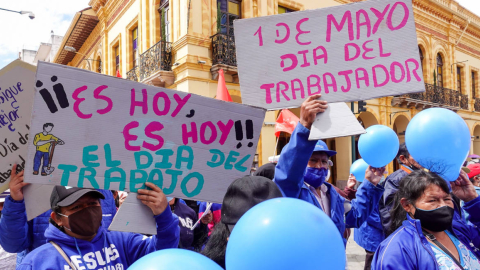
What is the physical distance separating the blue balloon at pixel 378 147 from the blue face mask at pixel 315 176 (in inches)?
26.0

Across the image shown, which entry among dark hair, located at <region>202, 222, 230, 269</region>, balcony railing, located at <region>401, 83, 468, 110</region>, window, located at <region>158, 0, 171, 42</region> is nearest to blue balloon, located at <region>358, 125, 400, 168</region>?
dark hair, located at <region>202, 222, 230, 269</region>

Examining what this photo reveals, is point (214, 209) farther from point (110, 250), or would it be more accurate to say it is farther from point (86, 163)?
point (86, 163)

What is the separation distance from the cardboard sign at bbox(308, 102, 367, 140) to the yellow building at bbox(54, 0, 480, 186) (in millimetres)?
8598

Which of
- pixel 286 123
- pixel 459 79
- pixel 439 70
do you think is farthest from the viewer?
pixel 459 79

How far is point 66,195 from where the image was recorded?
1.89 m

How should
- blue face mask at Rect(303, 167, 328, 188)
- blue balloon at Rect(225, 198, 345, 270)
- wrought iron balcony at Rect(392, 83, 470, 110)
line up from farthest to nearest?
wrought iron balcony at Rect(392, 83, 470, 110)
blue face mask at Rect(303, 167, 328, 188)
blue balloon at Rect(225, 198, 345, 270)

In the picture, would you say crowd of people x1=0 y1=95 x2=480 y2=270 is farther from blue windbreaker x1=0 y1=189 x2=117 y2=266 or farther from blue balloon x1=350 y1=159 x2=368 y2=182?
blue balloon x1=350 y1=159 x2=368 y2=182

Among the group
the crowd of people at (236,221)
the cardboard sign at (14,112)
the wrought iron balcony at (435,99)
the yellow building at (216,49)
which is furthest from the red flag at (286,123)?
the wrought iron balcony at (435,99)

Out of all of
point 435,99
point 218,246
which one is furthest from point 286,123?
point 435,99

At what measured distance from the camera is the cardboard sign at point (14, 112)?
6.71 feet

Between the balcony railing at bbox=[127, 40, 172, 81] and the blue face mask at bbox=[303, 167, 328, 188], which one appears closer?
the blue face mask at bbox=[303, 167, 328, 188]

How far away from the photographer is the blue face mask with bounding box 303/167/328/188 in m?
2.62

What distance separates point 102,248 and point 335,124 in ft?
4.71

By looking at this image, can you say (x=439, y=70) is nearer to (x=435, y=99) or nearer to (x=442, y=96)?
(x=442, y=96)
